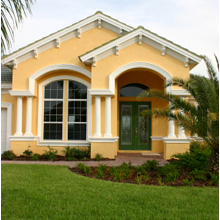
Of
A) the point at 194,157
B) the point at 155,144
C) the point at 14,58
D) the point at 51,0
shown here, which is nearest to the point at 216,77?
the point at 194,157

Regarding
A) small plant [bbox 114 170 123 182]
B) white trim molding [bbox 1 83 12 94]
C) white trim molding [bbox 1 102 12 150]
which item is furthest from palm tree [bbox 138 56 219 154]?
white trim molding [bbox 1 83 12 94]

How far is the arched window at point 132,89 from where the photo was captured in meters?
13.3

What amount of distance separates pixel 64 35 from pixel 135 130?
6.31m

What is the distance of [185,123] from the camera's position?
7562 mm

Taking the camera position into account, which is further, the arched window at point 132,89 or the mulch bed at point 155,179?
the arched window at point 132,89

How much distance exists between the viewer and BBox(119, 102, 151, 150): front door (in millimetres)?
13070

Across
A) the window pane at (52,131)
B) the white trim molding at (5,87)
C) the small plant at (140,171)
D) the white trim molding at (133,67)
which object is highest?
the white trim molding at (133,67)

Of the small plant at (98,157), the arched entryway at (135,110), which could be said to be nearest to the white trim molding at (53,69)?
the arched entryway at (135,110)

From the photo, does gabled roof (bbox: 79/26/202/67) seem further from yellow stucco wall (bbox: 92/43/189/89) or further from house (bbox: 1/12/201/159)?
yellow stucco wall (bbox: 92/43/189/89)

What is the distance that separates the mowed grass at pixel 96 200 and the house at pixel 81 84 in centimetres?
420

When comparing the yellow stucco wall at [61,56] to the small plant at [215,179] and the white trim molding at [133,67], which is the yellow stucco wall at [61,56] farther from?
the small plant at [215,179]

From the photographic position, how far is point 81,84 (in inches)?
473

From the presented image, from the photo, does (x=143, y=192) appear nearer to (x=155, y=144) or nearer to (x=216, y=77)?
(x=216, y=77)

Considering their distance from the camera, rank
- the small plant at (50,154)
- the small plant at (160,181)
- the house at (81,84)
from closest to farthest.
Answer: the small plant at (160,181) < the house at (81,84) < the small plant at (50,154)
